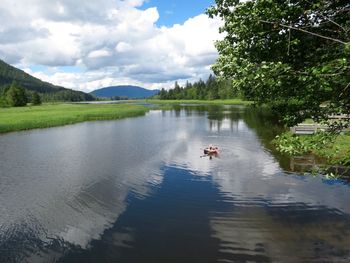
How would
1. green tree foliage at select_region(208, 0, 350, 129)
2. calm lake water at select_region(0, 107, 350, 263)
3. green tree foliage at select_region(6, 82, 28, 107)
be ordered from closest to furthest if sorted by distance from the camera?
green tree foliage at select_region(208, 0, 350, 129)
calm lake water at select_region(0, 107, 350, 263)
green tree foliage at select_region(6, 82, 28, 107)

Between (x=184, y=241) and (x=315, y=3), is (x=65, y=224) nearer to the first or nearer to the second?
(x=184, y=241)

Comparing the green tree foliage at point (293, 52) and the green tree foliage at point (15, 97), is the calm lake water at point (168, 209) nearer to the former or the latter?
the green tree foliage at point (293, 52)

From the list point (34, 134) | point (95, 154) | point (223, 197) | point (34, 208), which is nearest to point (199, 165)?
point (223, 197)

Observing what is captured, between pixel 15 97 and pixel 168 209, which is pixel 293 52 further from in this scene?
pixel 15 97

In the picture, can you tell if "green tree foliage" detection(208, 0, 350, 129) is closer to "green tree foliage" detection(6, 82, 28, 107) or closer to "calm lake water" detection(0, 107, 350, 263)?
"calm lake water" detection(0, 107, 350, 263)

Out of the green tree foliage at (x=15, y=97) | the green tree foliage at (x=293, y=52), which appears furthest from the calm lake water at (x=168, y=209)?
the green tree foliage at (x=15, y=97)

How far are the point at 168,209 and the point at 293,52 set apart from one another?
14.3m

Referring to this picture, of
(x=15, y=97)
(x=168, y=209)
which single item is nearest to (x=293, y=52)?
(x=168, y=209)

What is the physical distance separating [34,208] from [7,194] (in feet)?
14.8

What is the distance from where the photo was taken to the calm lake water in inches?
669

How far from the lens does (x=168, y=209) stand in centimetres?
2272

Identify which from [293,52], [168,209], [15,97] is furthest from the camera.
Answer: [15,97]

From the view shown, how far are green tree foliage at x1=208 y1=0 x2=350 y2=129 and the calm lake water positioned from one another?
8.01 metres

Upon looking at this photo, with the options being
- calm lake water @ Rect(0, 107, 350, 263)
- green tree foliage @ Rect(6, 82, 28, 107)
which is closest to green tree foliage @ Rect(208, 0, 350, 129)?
calm lake water @ Rect(0, 107, 350, 263)
